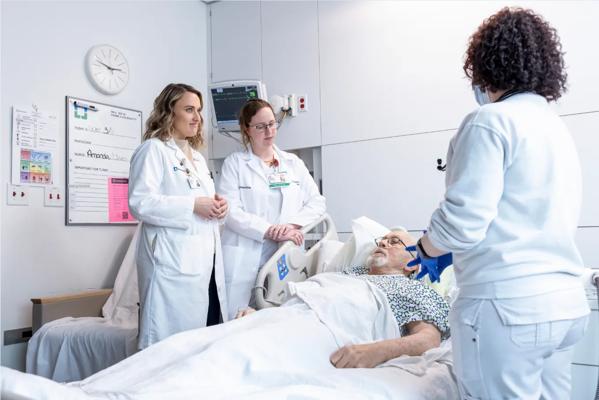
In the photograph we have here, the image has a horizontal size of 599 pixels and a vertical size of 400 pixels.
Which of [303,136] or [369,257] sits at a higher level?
[303,136]

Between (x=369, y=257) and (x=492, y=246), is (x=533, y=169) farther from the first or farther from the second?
(x=369, y=257)

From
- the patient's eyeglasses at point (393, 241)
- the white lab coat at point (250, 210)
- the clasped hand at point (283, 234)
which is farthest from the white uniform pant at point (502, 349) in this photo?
the white lab coat at point (250, 210)

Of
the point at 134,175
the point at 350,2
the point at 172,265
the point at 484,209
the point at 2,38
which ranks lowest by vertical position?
the point at 172,265

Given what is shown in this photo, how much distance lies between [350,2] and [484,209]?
2.76m

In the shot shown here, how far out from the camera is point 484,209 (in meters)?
1.09

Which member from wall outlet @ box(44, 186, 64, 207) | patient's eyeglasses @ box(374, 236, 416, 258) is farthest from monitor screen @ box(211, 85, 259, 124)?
patient's eyeglasses @ box(374, 236, 416, 258)

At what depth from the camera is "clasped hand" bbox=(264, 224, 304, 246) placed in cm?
245

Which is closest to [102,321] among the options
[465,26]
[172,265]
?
[172,265]

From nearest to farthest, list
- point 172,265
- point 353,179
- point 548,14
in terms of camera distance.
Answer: point 172,265 → point 548,14 → point 353,179

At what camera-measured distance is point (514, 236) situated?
1119 mm

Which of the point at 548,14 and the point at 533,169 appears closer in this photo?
the point at 533,169

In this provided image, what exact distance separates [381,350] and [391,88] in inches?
82.2

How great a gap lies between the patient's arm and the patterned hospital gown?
3.2 inches

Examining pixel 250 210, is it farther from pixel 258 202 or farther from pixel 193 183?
pixel 193 183
